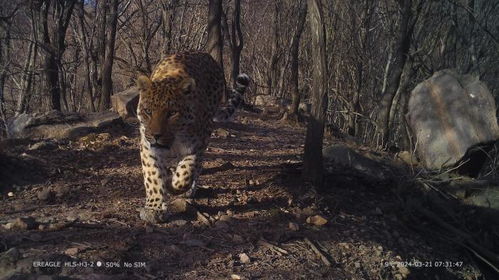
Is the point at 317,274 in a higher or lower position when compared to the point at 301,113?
lower

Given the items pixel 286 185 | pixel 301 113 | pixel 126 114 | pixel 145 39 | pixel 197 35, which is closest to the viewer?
pixel 286 185

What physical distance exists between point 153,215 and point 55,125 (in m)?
4.11

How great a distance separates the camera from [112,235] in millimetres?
5000

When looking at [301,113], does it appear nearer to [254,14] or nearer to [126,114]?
[126,114]

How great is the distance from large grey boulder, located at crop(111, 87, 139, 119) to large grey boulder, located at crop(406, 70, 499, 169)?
527 centimetres

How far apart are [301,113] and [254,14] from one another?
9.56 m

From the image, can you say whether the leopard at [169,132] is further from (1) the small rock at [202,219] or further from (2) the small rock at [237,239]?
(2) the small rock at [237,239]

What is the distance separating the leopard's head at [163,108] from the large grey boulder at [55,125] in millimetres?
3290

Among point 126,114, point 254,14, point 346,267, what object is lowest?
point 346,267

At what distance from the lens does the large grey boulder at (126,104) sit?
33.3ft

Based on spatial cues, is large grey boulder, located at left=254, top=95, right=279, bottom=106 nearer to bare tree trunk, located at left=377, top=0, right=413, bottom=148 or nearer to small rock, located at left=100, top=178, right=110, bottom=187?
bare tree trunk, located at left=377, top=0, right=413, bottom=148

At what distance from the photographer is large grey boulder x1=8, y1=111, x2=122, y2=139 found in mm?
8477

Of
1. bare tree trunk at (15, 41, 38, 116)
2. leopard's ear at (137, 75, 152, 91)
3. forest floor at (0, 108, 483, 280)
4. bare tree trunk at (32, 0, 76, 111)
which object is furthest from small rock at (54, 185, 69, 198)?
bare tree trunk at (15, 41, 38, 116)

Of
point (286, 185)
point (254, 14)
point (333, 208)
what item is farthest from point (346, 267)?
point (254, 14)
